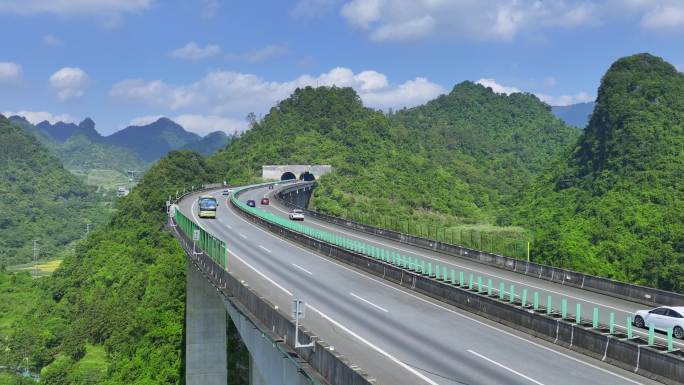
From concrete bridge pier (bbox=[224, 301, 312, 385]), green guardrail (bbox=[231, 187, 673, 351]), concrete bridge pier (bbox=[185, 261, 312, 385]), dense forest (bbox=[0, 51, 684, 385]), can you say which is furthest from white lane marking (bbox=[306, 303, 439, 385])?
Answer: dense forest (bbox=[0, 51, 684, 385])

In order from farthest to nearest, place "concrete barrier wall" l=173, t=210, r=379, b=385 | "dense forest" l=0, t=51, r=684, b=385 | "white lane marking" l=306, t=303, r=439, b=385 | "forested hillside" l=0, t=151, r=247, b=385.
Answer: "dense forest" l=0, t=51, r=684, b=385
"forested hillside" l=0, t=151, r=247, b=385
"white lane marking" l=306, t=303, r=439, b=385
"concrete barrier wall" l=173, t=210, r=379, b=385

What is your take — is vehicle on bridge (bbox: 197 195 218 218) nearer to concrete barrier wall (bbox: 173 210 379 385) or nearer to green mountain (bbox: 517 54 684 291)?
green mountain (bbox: 517 54 684 291)

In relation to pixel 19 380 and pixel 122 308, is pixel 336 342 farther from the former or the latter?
pixel 19 380

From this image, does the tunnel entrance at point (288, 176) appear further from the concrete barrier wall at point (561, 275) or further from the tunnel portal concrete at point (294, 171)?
the concrete barrier wall at point (561, 275)

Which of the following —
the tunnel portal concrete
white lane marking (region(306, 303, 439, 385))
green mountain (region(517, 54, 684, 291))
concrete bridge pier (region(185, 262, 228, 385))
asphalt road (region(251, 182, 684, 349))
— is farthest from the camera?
the tunnel portal concrete

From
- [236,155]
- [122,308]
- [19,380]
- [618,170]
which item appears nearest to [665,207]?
[618,170]

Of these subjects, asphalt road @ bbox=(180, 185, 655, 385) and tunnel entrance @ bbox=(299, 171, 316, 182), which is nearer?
asphalt road @ bbox=(180, 185, 655, 385)

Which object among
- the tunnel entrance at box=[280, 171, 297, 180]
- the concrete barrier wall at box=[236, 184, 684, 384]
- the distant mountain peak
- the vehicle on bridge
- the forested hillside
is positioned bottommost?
the forested hillside

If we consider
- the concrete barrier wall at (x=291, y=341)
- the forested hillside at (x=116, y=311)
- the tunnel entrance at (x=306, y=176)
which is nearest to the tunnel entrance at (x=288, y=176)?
the tunnel entrance at (x=306, y=176)
